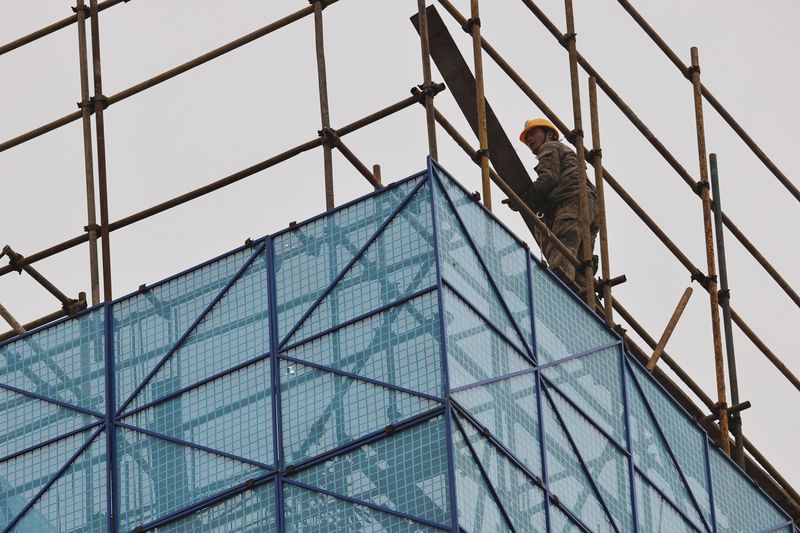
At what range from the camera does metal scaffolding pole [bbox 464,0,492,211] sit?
3266 cm

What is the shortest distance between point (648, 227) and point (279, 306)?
22.4ft

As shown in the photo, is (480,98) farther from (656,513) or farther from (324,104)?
(656,513)

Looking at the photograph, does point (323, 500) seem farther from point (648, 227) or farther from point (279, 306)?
point (648, 227)

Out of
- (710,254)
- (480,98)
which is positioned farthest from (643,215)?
(480,98)

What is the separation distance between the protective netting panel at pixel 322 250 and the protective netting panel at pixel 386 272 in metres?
0.13

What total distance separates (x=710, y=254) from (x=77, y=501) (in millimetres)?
8933

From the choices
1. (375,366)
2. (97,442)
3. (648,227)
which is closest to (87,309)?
(97,442)

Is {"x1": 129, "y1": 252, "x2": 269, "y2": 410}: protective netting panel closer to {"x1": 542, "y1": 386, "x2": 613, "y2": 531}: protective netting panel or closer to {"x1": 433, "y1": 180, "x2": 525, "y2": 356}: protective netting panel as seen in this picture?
{"x1": 433, "y1": 180, "x2": 525, "y2": 356}: protective netting panel

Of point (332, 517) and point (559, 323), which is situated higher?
point (559, 323)

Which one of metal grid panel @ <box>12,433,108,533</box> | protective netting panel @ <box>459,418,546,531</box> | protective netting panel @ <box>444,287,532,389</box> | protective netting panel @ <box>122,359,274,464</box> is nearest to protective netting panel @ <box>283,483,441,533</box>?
protective netting panel @ <box>122,359,274,464</box>

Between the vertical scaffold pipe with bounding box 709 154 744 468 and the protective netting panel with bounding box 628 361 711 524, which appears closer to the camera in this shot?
the protective netting panel with bounding box 628 361 711 524

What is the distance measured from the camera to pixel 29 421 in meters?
32.7

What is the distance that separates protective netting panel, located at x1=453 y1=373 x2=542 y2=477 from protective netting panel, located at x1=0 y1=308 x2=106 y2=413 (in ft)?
Answer: 13.8

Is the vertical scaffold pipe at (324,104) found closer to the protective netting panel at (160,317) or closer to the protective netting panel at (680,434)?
the protective netting panel at (160,317)
